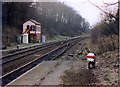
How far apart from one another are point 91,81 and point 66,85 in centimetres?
128

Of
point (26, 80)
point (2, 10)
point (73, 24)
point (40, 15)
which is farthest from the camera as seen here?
point (73, 24)

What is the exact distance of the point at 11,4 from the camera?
213ft

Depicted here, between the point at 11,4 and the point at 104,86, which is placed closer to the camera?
the point at 104,86

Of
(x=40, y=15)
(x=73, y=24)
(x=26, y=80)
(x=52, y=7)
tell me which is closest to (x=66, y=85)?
(x=26, y=80)

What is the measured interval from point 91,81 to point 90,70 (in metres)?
3.76

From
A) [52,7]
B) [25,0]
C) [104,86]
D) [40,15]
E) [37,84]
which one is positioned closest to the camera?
[104,86]

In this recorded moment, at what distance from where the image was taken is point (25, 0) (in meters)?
71.6

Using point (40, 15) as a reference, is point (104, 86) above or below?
below

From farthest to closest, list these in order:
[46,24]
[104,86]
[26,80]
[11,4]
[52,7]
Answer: [52,7] → [46,24] → [11,4] → [26,80] → [104,86]

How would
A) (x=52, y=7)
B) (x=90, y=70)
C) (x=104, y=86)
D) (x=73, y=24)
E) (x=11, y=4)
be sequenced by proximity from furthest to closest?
(x=73, y=24) < (x=52, y=7) < (x=11, y=4) < (x=90, y=70) < (x=104, y=86)

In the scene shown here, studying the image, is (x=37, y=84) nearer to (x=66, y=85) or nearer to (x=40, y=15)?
(x=66, y=85)

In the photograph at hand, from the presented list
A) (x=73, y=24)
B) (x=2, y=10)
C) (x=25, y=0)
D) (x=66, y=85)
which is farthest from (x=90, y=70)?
(x=73, y=24)

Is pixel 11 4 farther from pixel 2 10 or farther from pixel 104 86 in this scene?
pixel 104 86

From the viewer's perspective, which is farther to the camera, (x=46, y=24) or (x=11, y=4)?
(x=46, y=24)
